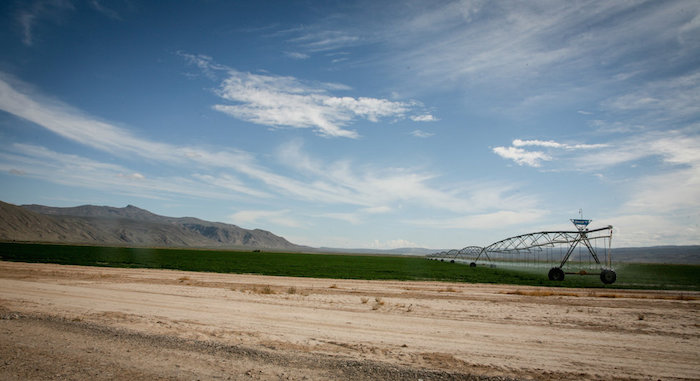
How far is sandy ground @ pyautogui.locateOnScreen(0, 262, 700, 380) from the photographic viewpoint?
8695 millimetres

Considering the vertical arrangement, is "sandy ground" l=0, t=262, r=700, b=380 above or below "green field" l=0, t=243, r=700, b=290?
above

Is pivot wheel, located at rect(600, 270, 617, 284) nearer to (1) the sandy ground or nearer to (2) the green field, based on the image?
(2) the green field

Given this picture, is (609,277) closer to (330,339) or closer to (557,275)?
(557,275)

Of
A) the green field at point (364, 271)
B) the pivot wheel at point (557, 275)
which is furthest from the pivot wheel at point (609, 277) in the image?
the pivot wheel at point (557, 275)

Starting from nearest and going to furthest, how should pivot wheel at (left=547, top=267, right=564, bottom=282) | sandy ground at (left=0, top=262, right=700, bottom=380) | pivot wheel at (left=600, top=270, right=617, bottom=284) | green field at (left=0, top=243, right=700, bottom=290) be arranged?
sandy ground at (left=0, top=262, right=700, bottom=380) → pivot wheel at (left=600, top=270, right=617, bottom=284) → green field at (left=0, top=243, right=700, bottom=290) → pivot wheel at (left=547, top=267, right=564, bottom=282)

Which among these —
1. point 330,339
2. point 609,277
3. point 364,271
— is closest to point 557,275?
point 609,277

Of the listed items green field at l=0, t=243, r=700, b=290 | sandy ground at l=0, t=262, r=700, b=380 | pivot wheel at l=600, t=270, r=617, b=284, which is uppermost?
pivot wheel at l=600, t=270, r=617, b=284

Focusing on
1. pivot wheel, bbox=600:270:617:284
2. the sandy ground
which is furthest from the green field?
the sandy ground

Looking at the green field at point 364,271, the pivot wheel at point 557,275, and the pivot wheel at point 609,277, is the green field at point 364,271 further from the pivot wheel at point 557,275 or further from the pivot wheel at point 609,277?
the pivot wheel at point 557,275

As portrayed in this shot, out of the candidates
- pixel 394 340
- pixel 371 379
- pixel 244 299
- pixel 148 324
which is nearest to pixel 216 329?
pixel 148 324

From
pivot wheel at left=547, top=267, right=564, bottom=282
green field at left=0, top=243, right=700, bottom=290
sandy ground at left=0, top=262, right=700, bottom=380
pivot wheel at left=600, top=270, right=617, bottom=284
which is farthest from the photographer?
pivot wheel at left=547, top=267, right=564, bottom=282

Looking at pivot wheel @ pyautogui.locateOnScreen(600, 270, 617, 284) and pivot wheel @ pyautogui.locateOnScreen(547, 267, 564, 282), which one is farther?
pivot wheel @ pyautogui.locateOnScreen(547, 267, 564, 282)

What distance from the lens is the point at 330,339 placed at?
11945mm

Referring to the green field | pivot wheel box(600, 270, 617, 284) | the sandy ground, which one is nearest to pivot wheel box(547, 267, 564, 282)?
the green field
